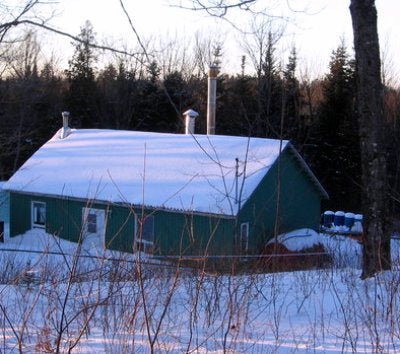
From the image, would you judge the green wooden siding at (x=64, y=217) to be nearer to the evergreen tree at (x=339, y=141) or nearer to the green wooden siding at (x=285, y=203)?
the green wooden siding at (x=285, y=203)

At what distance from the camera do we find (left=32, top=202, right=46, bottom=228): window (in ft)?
73.6

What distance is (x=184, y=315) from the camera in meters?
4.82

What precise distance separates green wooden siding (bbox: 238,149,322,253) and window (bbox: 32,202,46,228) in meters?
7.74

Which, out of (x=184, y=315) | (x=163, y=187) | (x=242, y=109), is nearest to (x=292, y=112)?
(x=242, y=109)

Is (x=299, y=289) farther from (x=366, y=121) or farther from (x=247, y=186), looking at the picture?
(x=247, y=186)

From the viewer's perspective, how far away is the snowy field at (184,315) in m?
3.91

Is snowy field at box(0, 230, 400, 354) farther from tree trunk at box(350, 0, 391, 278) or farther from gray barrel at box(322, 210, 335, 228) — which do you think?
gray barrel at box(322, 210, 335, 228)

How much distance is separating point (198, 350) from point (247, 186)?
47.6 feet

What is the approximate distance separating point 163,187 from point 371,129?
42.5ft

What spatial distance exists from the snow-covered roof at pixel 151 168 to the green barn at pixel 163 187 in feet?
0.11

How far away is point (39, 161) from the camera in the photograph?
2392 centimetres

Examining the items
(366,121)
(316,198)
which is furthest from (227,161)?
(366,121)

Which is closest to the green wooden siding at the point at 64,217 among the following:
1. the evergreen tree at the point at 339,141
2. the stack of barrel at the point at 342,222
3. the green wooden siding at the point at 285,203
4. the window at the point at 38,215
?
the window at the point at 38,215

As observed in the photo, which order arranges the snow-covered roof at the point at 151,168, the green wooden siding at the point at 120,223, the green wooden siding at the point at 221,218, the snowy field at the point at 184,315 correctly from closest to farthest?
the snowy field at the point at 184,315
the green wooden siding at the point at 120,223
the green wooden siding at the point at 221,218
the snow-covered roof at the point at 151,168
